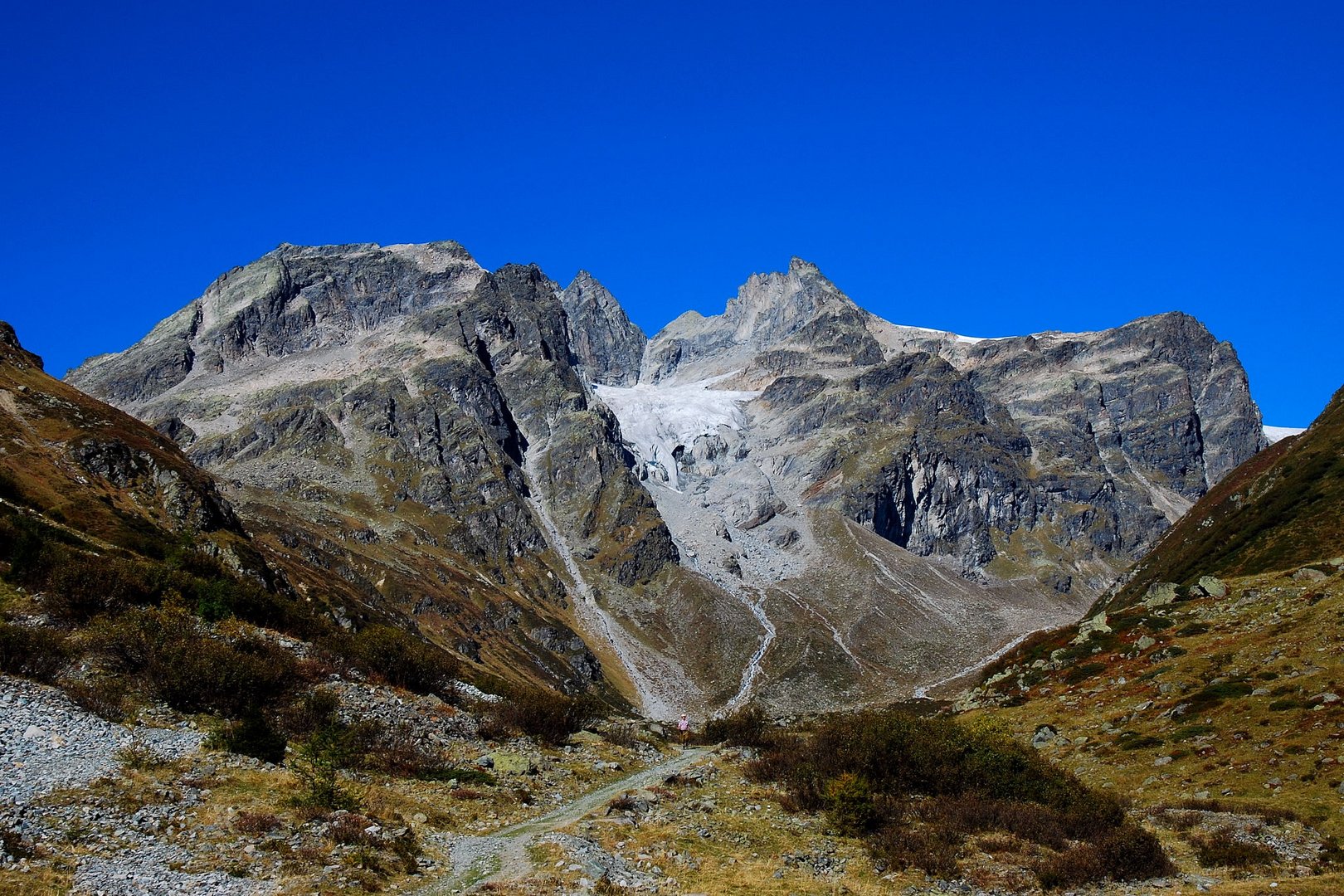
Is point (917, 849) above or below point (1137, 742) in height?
below

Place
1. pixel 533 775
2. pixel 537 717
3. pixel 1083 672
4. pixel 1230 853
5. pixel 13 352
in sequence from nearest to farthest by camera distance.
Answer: pixel 1230 853
pixel 533 775
pixel 537 717
pixel 1083 672
pixel 13 352

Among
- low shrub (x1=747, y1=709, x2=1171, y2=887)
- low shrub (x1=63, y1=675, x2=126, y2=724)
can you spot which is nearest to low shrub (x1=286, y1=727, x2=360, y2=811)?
low shrub (x1=63, y1=675, x2=126, y2=724)

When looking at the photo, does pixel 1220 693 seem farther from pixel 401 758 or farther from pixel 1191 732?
pixel 401 758

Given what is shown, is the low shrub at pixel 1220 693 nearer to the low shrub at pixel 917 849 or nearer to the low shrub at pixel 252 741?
the low shrub at pixel 917 849

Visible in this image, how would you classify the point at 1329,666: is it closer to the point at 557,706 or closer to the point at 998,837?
the point at 998,837

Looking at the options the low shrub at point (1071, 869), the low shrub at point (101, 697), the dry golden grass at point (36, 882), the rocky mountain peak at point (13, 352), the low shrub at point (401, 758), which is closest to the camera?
the dry golden grass at point (36, 882)

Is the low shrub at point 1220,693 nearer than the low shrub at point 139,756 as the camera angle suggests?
No

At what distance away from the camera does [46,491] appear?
70.4m

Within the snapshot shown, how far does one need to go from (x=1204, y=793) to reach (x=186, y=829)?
37211mm

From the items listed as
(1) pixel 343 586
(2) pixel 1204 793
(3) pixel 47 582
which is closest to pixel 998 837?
(2) pixel 1204 793

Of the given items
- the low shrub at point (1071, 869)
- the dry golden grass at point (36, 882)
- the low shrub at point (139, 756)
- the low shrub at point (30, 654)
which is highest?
the low shrub at point (30, 654)

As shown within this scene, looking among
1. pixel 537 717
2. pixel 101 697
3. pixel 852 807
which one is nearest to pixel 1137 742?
pixel 852 807

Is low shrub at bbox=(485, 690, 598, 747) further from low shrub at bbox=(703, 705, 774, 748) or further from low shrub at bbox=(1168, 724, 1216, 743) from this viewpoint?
low shrub at bbox=(1168, 724, 1216, 743)

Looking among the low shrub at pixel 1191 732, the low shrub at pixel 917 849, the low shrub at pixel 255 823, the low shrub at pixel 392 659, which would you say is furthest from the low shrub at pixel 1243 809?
the low shrub at pixel 392 659
